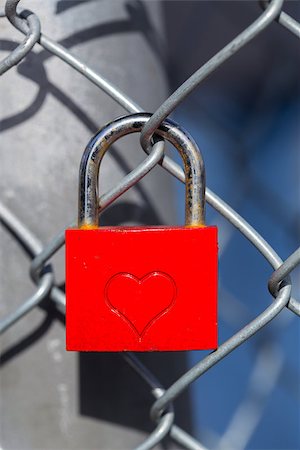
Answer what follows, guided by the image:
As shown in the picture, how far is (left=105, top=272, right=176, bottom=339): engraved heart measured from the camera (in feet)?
2.15

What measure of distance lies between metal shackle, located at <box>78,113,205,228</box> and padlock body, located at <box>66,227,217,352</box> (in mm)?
28

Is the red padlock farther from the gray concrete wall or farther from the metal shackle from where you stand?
the gray concrete wall

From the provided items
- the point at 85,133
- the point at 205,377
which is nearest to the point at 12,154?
the point at 85,133

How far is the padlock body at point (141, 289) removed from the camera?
649 millimetres

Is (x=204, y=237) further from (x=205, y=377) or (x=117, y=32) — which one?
(x=205, y=377)

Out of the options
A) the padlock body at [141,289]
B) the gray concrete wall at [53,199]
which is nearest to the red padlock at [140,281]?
the padlock body at [141,289]

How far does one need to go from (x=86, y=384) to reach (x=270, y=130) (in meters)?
1.19

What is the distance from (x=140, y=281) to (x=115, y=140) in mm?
119

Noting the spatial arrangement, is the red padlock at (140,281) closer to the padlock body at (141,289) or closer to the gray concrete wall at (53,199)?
the padlock body at (141,289)

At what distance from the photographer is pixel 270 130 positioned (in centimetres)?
184

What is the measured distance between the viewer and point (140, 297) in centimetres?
66

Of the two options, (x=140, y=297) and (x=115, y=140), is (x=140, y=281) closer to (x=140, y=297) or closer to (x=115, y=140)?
(x=140, y=297)

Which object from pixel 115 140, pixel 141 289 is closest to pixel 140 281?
pixel 141 289

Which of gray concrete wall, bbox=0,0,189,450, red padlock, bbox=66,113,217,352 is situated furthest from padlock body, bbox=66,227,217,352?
gray concrete wall, bbox=0,0,189,450
